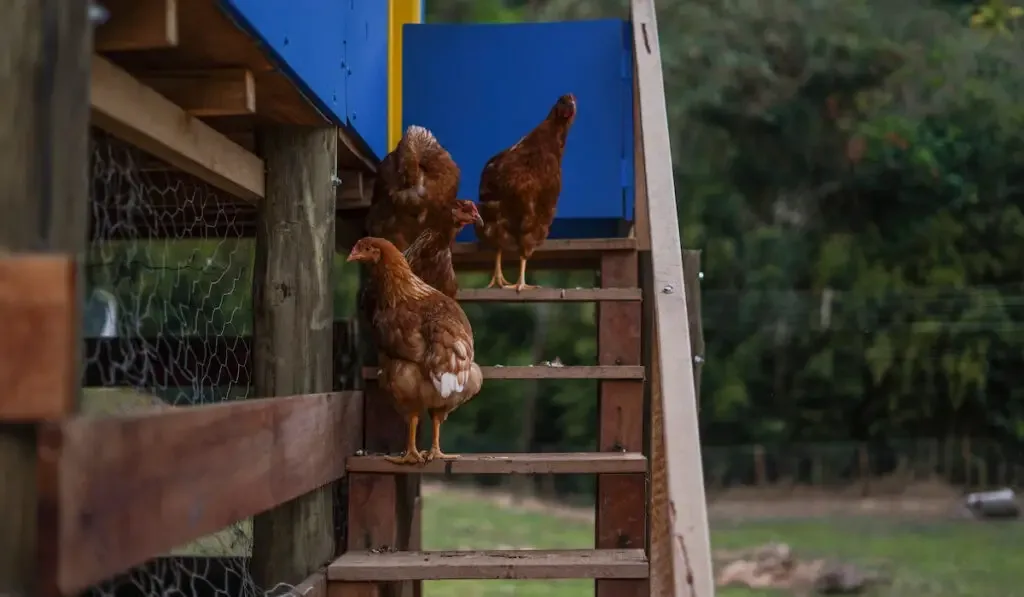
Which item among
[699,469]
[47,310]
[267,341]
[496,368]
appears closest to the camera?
[47,310]

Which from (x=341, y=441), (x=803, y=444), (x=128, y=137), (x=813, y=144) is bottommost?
(x=803, y=444)

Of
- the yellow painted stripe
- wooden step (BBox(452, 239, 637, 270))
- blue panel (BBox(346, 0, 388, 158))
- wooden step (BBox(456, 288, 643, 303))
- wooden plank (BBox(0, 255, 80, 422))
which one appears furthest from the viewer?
the yellow painted stripe

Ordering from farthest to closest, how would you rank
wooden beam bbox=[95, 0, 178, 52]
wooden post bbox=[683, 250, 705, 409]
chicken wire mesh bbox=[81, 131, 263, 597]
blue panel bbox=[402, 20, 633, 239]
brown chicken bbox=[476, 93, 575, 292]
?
blue panel bbox=[402, 20, 633, 239] < wooden post bbox=[683, 250, 705, 409] < brown chicken bbox=[476, 93, 575, 292] < chicken wire mesh bbox=[81, 131, 263, 597] < wooden beam bbox=[95, 0, 178, 52]

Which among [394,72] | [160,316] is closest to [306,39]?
[394,72]

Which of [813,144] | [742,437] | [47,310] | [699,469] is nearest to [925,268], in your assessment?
[813,144]

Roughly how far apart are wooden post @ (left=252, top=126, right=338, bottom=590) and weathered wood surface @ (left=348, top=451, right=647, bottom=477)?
0.15m

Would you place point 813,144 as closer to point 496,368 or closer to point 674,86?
point 674,86

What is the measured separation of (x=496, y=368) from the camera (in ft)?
10.2

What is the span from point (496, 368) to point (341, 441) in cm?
52

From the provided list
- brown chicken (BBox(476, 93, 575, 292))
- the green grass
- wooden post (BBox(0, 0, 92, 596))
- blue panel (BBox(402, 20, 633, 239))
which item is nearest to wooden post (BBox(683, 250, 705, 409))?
blue panel (BBox(402, 20, 633, 239))

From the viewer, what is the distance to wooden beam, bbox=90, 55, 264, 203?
1789mm

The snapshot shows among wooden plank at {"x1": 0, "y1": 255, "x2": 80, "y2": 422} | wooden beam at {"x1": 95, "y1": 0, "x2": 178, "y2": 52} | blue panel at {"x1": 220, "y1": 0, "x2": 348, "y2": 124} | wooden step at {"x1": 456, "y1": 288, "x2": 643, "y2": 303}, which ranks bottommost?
wooden plank at {"x1": 0, "y1": 255, "x2": 80, "y2": 422}

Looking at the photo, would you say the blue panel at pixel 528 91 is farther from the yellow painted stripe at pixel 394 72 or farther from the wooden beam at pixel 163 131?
the wooden beam at pixel 163 131

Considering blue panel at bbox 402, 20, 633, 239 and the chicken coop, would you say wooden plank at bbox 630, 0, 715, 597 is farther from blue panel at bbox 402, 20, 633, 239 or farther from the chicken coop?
blue panel at bbox 402, 20, 633, 239
